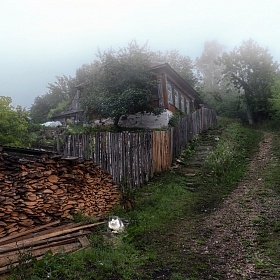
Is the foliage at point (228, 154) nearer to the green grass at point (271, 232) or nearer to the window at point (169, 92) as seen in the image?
the green grass at point (271, 232)

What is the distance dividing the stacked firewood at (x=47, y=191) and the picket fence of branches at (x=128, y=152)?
474 mm

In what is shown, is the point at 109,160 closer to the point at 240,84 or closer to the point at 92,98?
the point at 92,98

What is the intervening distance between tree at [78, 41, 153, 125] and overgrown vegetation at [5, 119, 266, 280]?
7.65m

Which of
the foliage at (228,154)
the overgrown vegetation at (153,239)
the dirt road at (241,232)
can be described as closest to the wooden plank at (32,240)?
the overgrown vegetation at (153,239)

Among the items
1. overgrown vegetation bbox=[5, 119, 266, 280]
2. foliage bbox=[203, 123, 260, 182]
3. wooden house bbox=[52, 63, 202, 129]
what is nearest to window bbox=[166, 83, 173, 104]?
wooden house bbox=[52, 63, 202, 129]

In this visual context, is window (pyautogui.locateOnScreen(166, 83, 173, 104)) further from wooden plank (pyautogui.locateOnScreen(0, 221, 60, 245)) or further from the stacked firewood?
wooden plank (pyautogui.locateOnScreen(0, 221, 60, 245))

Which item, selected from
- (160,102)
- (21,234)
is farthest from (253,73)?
(21,234)

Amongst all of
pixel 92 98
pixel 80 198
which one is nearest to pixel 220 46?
pixel 92 98

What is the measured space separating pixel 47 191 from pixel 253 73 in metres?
26.4

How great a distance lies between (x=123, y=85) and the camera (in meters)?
18.9

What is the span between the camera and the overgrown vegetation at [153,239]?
487cm

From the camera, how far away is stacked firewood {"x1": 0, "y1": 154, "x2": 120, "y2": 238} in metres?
6.19

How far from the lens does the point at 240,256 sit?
5555 millimetres

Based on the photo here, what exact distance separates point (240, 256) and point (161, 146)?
6131 mm
